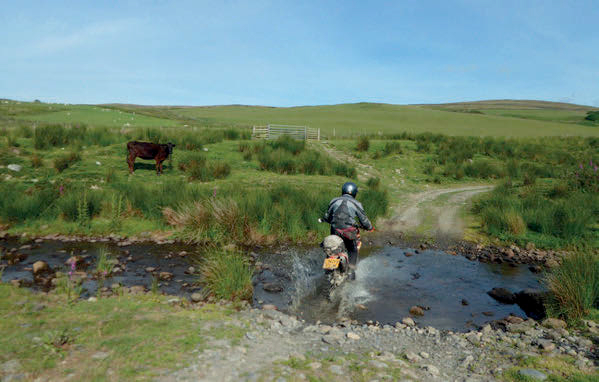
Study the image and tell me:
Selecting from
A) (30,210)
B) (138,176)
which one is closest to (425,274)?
(30,210)

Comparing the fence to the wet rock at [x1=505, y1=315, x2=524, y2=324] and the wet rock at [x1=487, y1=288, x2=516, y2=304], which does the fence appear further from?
the wet rock at [x1=505, y1=315, x2=524, y2=324]

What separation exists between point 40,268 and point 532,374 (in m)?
9.19

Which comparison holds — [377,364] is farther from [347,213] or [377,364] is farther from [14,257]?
[14,257]

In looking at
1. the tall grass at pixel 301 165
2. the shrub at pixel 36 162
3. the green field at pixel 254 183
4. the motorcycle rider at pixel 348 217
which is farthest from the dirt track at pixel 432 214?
the shrub at pixel 36 162

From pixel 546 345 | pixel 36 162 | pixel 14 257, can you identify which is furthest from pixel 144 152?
pixel 546 345

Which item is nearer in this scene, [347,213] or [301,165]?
[347,213]

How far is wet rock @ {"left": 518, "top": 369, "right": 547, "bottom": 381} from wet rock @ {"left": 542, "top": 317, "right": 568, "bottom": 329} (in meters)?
2.09

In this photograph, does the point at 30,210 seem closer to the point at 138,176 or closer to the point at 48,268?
the point at 48,268

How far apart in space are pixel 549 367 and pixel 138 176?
17.4 m

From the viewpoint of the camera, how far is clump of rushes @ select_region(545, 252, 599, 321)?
5.83 metres

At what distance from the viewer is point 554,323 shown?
5.62 metres

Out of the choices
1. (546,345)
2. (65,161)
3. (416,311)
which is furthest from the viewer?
(65,161)

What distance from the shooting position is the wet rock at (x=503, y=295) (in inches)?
285

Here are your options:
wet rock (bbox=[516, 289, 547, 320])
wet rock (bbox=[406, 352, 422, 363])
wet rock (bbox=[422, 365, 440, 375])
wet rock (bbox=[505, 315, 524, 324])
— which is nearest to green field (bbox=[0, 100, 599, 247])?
wet rock (bbox=[516, 289, 547, 320])
